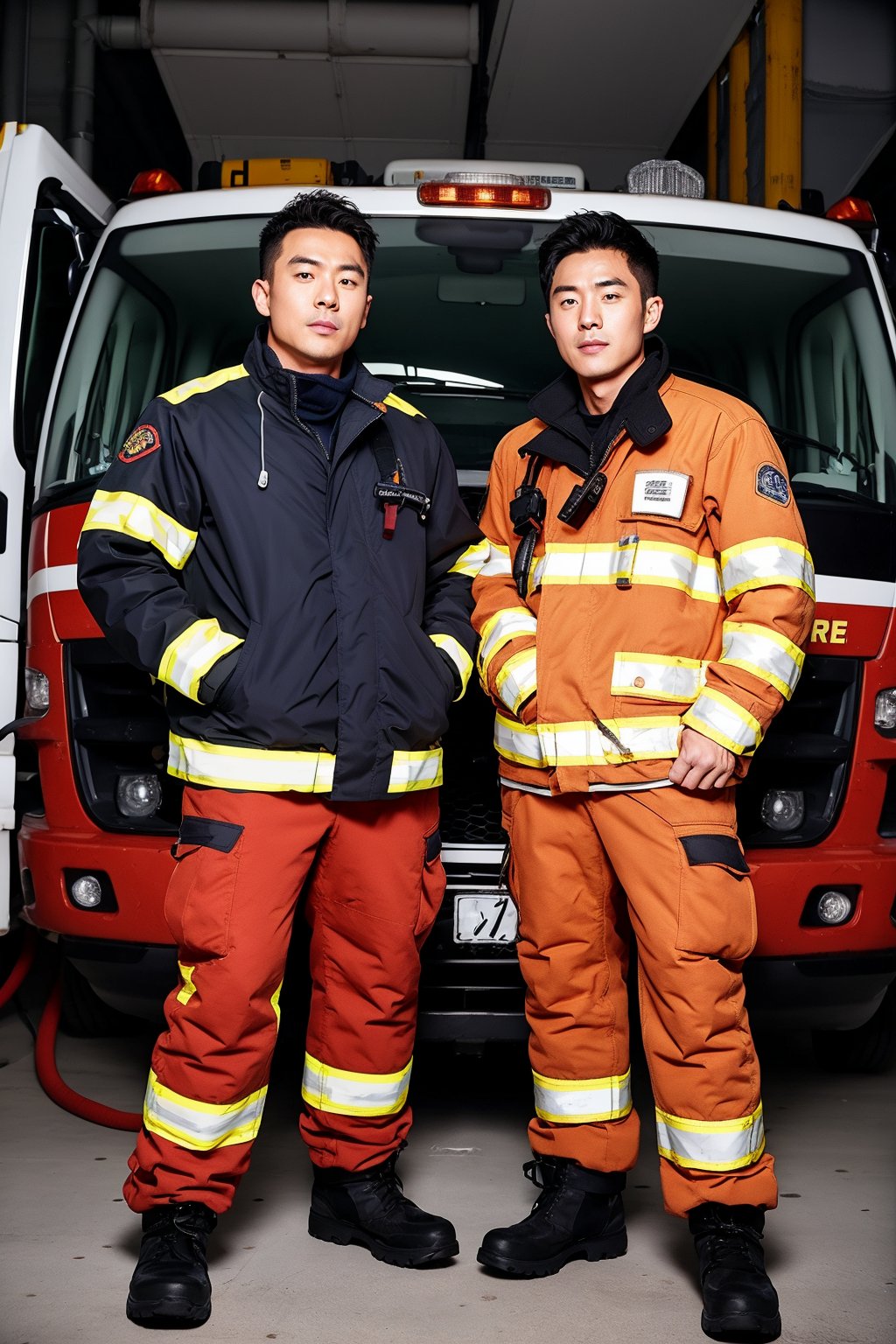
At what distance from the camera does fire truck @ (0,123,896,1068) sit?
3.09m

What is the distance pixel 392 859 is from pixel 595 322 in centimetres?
114

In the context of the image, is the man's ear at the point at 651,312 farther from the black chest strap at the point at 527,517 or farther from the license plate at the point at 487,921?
the license plate at the point at 487,921

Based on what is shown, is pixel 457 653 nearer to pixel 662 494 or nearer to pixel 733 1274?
pixel 662 494

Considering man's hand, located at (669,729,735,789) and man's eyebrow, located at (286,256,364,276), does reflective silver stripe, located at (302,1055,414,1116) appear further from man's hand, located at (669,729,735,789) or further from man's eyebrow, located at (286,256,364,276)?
man's eyebrow, located at (286,256,364,276)

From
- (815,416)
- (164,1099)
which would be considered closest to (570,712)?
(164,1099)

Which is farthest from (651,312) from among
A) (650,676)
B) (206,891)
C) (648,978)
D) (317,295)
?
(206,891)

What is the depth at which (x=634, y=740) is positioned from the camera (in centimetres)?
255

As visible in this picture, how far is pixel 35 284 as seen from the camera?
3637 mm

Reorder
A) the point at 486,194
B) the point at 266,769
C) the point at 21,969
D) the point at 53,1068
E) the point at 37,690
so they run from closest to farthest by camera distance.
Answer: the point at 266,769
the point at 37,690
the point at 486,194
the point at 53,1068
the point at 21,969

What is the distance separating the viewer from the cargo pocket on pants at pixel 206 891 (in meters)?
2.51

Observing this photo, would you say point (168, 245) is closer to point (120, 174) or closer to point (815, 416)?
point (815, 416)

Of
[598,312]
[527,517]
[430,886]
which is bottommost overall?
[430,886]

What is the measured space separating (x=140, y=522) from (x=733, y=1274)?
1.75 metres

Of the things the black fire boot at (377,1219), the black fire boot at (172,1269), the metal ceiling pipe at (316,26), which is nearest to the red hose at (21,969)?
the black fire boot at (377,1219)
